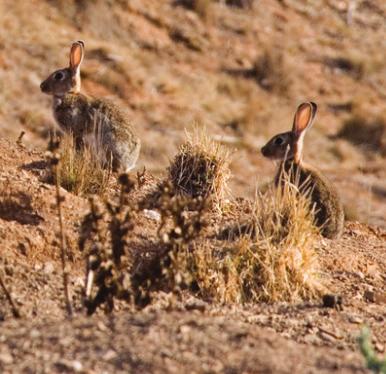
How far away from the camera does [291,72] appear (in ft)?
72.1

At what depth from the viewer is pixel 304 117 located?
8.13m

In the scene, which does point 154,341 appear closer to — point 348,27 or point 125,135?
point 125,135

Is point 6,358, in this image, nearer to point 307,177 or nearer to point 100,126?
point 307,177

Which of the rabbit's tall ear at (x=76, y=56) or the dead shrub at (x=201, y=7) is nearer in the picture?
the rabbit's tall ear at (x=76, y=56)

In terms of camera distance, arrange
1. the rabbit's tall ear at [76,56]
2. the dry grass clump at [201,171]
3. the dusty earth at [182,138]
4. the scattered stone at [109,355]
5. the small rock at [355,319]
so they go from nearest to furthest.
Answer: the scattered stone at [109,355]
the dusty earth at [182,138]
the small rock at [355,319]
the dry grass clump at [201,171]
the rabbit's tall ear at [76,56]

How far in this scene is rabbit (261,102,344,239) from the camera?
24.7 feet

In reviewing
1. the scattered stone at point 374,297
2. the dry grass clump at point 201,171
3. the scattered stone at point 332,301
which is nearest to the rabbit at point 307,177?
the dry grass clump at point 201,171

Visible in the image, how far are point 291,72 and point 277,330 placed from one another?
16745 mm

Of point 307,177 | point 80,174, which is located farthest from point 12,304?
point 307,177

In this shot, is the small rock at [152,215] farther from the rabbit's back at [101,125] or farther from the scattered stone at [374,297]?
the scattered stone at [374,297]

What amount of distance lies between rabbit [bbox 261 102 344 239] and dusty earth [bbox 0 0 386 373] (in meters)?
0.18

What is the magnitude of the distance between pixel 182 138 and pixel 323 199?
9.27 m

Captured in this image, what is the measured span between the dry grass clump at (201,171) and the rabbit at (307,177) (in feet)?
1.52

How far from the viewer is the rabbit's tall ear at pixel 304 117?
313 inches
